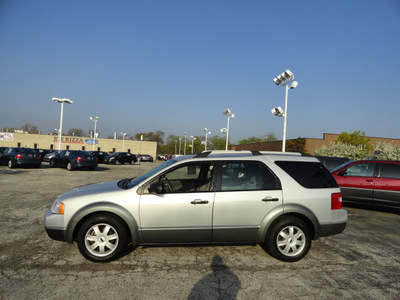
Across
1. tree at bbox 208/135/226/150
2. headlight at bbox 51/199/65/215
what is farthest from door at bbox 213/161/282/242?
tree at bbox 208/135/226/150

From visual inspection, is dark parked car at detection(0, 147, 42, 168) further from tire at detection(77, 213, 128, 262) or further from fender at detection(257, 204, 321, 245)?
fender at detection(257, 204, 321, 245)

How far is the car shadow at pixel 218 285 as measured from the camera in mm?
2928

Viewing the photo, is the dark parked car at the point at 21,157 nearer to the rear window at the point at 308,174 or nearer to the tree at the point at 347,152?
the rear window at the point at 308,174

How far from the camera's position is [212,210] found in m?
3.73

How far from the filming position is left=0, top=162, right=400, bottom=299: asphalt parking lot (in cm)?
298

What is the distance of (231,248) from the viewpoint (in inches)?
173

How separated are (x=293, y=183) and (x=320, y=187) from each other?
0.49 m

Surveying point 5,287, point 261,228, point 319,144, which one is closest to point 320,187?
point 261,228

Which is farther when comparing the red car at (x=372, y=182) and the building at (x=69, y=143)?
the building at (x=69, y=143)

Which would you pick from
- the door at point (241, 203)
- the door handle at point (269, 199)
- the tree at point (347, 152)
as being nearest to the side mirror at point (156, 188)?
the door at point (241, 203)

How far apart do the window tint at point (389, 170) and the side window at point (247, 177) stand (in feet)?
18.7

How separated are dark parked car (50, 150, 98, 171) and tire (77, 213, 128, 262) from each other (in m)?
16.1

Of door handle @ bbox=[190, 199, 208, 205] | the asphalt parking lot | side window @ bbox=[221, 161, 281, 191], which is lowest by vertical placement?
the asphalt parking lot

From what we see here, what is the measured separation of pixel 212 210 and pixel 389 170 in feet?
22.4
